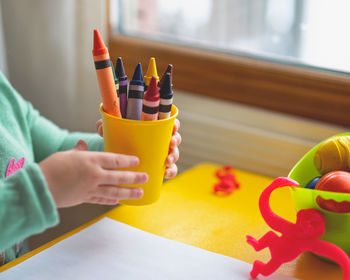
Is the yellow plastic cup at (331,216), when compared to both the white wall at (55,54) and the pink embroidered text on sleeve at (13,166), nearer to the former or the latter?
the pink embroidered text on sleeve at (13,166)

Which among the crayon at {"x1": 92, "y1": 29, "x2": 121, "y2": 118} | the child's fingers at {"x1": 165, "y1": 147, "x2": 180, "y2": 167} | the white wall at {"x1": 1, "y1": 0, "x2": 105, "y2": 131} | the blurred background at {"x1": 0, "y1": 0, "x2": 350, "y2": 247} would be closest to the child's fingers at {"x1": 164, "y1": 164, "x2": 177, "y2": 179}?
the child's fingers at {"x1": 165, "y1": 147, "x2": 180, "y2": 167}

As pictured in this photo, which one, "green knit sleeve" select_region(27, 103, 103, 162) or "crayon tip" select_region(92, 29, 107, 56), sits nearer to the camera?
"crayon tip" select_region(92, 29, 107, 56)

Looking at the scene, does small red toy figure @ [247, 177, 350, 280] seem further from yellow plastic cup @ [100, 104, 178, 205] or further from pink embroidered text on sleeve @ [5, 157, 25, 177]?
pink embroidered text on sleeve @ [5, 157, 25, 177]

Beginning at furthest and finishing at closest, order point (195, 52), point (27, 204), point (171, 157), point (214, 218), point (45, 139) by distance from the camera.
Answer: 1. point (195, 52)
2. point (45, 139)
3. point (214, 218)
4. point (171, 157)
5. point (27, 204)

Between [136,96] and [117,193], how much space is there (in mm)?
113

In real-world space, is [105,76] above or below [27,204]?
above

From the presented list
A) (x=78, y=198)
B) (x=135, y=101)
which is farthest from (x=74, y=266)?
(x=135, y=101)

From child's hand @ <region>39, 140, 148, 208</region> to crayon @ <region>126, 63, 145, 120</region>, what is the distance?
2.1 inches

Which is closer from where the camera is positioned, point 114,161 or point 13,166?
point 114,161

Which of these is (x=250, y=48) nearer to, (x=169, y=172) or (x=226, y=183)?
(x=226, y=183)

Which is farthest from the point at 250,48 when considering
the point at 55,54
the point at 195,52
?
the point at 55,54

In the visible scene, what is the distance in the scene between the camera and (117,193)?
0.49 m

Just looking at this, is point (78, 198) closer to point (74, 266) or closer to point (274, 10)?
point (74, 266)

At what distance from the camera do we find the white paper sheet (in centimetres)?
53
